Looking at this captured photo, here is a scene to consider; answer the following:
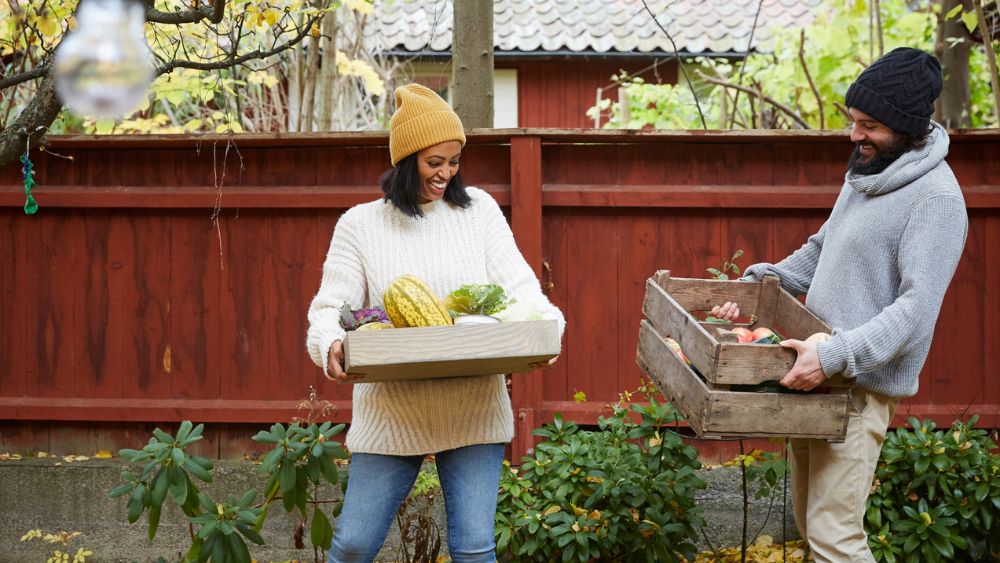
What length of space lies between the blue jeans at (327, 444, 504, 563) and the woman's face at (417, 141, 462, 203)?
33.0 inches

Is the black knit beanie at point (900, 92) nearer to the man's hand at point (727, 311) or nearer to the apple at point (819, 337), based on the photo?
the apple at point (819, 337)

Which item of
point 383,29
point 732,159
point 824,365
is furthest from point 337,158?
point 383,29

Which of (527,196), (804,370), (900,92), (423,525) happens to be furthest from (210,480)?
(900,92)

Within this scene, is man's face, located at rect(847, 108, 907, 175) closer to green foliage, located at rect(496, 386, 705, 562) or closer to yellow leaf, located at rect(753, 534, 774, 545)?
green foliage, located at rect(496, 386, 705, 562)

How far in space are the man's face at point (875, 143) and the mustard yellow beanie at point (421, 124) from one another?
127 cm

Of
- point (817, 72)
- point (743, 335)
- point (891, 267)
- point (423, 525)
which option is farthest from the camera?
point (817, 72)

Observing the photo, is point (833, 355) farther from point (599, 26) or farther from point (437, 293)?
point (599, 26)

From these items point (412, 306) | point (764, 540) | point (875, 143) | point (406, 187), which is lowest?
point (764, 540)

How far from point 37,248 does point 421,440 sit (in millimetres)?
3433

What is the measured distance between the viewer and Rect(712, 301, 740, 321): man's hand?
3.93 metres

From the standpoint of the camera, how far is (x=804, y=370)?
311 cm

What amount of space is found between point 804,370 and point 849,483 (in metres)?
0.48

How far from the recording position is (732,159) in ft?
17.9

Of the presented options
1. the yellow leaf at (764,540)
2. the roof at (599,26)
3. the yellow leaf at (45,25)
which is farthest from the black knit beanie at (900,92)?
the roof at (599,26)
